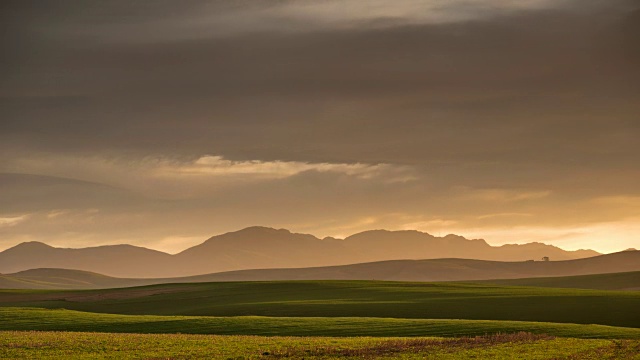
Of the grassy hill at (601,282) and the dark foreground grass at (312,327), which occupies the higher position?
the grassy hill at (601,282)

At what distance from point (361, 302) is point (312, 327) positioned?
32250mm

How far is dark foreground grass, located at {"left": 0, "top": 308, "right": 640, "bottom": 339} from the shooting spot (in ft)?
225

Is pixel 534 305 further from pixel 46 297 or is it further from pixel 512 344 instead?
pixel 46 297

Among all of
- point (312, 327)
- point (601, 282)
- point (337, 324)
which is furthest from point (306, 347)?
point (601, 282)

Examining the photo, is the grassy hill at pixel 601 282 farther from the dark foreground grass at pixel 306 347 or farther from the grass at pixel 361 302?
the dark foreground grass at pixel 306 347

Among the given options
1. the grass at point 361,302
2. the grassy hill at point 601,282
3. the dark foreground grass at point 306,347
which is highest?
the grassy hill at point 601,282

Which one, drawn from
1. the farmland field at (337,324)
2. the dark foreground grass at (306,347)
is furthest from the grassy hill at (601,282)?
the dark foreground grass at (306,347)

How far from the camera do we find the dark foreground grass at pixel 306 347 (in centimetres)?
5306

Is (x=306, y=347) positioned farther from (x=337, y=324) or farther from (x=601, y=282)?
(x=601, y=282)

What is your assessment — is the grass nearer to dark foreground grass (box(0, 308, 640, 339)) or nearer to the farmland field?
the farmland field

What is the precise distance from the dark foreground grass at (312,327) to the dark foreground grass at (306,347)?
5.39 m

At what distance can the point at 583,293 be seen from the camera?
106938 millimetres

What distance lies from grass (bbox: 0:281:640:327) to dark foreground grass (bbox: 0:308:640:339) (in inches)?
488

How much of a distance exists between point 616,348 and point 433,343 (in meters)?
12.7
